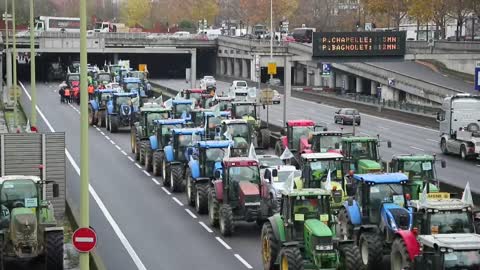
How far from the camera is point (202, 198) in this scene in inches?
1247

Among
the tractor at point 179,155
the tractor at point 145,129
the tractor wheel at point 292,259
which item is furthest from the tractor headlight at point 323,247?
the tractor at point 145,129

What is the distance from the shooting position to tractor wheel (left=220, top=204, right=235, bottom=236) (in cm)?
2783

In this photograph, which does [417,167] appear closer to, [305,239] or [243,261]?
[243,261]

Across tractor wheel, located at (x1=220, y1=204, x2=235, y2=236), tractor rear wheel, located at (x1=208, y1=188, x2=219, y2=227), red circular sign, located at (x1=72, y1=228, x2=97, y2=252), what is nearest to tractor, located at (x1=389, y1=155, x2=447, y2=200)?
tractor wheel, located at (x1=220, y1=204, x2=235, y2=236)

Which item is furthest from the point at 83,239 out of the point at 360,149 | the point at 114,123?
the point at 114,123

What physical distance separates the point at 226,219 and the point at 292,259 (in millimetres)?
7152

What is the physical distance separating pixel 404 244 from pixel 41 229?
838cm

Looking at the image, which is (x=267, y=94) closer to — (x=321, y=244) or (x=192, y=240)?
(x=192, y=240)

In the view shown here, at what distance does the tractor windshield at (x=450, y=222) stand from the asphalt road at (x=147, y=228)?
618 centimetres

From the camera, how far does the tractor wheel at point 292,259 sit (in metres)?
20.8

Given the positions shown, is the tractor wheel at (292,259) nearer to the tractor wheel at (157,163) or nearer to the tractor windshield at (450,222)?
the tractor windshield at (450,222)

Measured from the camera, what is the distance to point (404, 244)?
20.2m

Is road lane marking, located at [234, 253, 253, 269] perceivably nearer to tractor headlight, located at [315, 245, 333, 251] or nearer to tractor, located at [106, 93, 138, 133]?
tractor headlight, located at [315, 245, 333, 251]

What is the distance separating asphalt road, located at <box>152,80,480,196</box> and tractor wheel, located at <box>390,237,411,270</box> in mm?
12507
